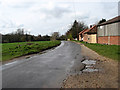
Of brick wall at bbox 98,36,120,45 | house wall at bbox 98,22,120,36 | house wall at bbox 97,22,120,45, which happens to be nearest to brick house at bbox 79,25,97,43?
brick wall at bbox 98,36,120,45

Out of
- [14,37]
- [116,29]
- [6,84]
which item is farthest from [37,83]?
[14,37]

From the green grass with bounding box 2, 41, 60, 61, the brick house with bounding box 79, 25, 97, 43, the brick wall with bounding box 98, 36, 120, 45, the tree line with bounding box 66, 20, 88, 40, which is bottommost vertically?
the green grass with bounding box 2, 41, 60, 61

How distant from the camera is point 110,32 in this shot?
19688 millimetres

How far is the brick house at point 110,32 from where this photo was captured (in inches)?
699

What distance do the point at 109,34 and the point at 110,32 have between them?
48 centimetres

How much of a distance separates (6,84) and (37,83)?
4.75 ft

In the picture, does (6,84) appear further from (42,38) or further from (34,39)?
(42,38)

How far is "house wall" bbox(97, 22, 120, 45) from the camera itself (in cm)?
1776

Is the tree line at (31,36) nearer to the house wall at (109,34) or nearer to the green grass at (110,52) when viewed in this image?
the house wall at (109,34)

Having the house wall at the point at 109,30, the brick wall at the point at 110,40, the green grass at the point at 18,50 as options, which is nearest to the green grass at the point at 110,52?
the brick wall at the point at 110,40

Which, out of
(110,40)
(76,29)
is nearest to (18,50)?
(110,40)

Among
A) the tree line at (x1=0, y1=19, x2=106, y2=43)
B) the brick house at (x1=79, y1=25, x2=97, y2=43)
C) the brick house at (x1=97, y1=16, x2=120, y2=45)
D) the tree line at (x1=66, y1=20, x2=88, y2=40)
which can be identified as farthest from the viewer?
the tree line at (x1=66, y1=20, x2=88, y2=40)

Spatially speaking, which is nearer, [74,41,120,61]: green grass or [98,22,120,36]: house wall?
[74,41,120,61]: green grass

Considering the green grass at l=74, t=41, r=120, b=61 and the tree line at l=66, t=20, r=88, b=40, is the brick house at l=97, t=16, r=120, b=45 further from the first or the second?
the tree line at l=66, t=20, r=88, b=40
